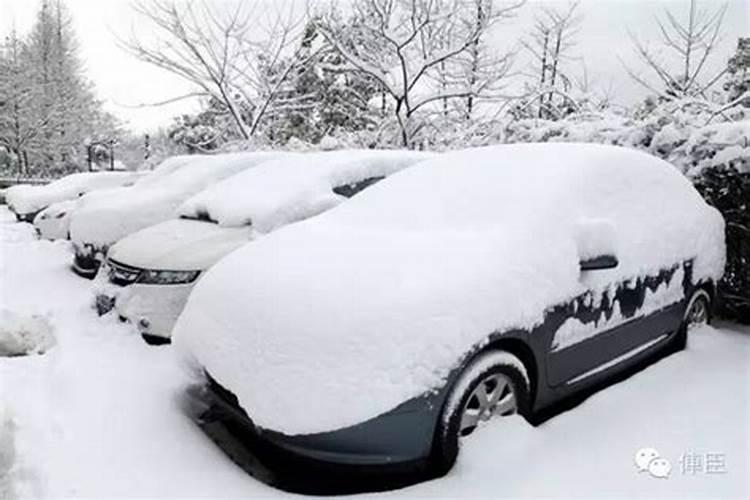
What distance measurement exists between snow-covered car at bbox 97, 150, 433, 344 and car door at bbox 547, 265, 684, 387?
2540 millimetres

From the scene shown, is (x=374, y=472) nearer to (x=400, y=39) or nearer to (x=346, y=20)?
(x=400, y=39)

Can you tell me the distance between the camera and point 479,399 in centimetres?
280

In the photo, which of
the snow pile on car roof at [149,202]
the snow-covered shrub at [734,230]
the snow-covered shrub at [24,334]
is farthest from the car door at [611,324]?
the snow pile on car roof at [149,202]

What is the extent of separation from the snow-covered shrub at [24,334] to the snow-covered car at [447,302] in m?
1.85

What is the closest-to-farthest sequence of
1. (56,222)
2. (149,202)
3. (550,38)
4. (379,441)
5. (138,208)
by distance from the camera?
1. (379,441)
2. (138,208)
3. (149,202)
4. (56,222)
5. (550,38)

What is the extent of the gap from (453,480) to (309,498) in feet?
2.01

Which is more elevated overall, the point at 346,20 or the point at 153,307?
the point at 346,20

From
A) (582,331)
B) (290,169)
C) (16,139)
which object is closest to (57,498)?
(582,331)

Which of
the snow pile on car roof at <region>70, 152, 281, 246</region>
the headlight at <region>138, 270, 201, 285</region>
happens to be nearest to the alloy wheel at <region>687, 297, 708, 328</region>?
the headlight at <region>138, 270, 201, 285</region>

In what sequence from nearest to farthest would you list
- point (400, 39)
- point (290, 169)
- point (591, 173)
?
point (591, 173) < point (290, 169) < point (400, 39)

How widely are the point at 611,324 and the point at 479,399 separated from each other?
1.06 metres

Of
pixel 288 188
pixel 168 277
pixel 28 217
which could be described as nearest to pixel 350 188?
pixel 288 188

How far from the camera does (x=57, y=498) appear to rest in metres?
2.51

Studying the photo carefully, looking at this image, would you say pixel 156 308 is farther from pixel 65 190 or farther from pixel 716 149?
pixel 65 190
